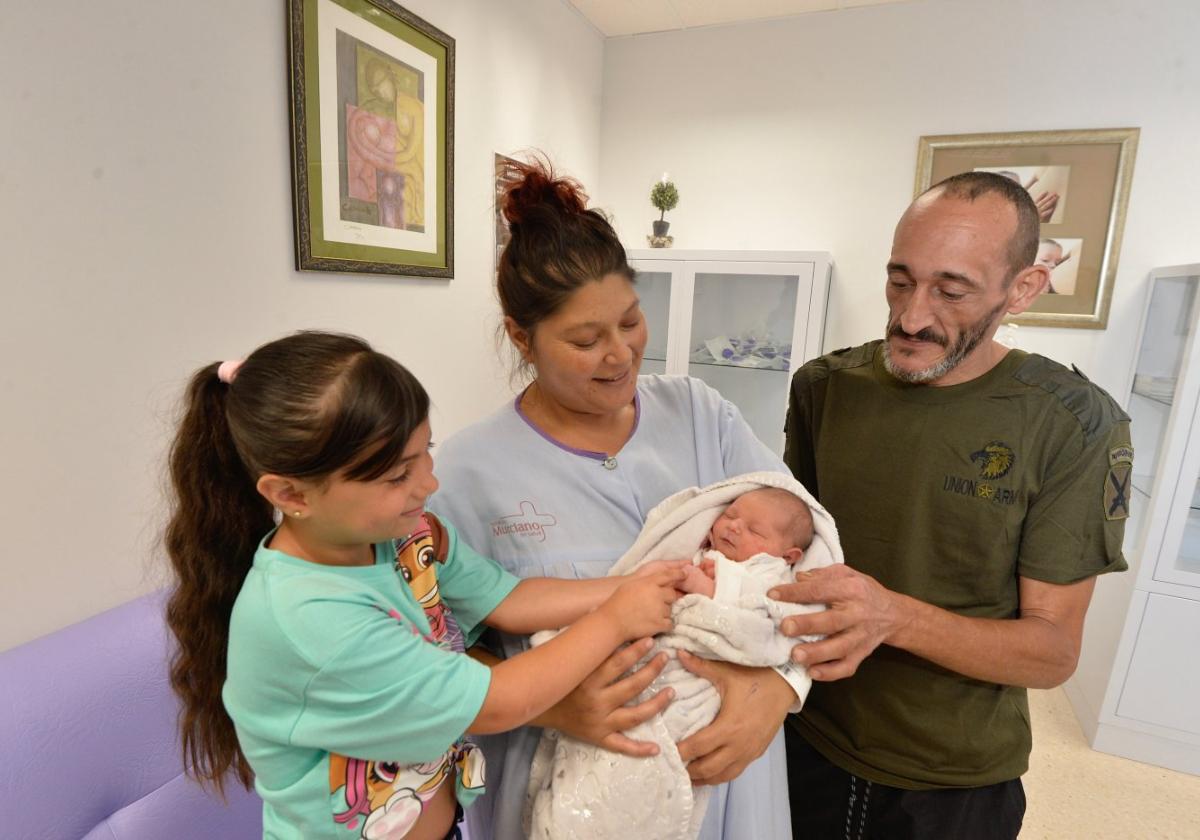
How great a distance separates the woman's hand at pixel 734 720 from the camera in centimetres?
88

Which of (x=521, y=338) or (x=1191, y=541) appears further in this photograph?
(x=1191, y=541)

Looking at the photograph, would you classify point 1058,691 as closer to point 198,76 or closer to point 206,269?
point 206,269

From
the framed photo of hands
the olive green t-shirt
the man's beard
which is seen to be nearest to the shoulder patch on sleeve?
the olive green t-shirt

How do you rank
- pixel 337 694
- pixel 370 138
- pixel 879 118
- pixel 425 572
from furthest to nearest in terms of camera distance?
1. pixel 879 118
2. pixel 370 138
3. pixel 425 572
4. pixel 337 694

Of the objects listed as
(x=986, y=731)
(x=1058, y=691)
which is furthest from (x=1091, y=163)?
(x=986, y=731)

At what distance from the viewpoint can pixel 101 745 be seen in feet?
3.74

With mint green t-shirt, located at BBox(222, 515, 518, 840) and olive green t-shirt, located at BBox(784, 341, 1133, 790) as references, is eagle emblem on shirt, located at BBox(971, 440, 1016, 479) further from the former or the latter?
mint green t-shirt, located at BBox(222, 515, 518, 840)

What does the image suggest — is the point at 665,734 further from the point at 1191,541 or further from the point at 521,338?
the point at 1191,541

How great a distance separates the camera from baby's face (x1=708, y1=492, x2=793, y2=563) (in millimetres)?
1052

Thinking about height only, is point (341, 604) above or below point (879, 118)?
below

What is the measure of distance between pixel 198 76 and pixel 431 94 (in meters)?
0.83

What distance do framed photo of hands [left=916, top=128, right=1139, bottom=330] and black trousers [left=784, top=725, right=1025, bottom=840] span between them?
2.29m

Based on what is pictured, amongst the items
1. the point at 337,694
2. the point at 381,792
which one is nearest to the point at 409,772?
the point at 381,792

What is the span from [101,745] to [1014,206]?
187 centimetres
